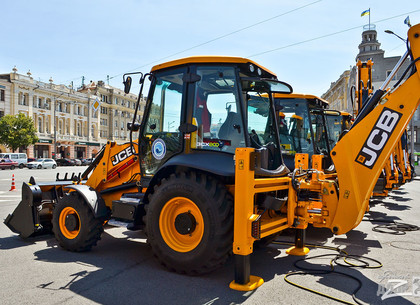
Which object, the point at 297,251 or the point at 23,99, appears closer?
the point at 297,251

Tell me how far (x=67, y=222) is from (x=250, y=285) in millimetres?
3187

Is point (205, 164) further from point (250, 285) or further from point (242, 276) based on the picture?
point (250, 285)

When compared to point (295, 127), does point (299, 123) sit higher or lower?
higher

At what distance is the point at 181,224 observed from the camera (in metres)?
4.54

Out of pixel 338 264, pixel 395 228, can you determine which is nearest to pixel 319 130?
pixel 395 228

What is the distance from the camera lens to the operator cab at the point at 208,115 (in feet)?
15.5

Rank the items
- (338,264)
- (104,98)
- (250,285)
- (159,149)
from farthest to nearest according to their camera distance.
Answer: (104,98), (159,149), (338,264), (250,285)

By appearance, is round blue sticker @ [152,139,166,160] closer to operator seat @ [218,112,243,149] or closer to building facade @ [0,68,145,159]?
operator seat @ [218,112,243,149]

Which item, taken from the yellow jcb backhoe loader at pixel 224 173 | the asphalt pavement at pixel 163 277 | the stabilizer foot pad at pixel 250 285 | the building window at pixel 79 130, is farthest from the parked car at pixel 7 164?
the stabilizer foot pad at pixel 250 285

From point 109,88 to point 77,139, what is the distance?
13.9m

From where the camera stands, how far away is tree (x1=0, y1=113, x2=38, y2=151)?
146 feet

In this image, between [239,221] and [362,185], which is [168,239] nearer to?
[239,221]

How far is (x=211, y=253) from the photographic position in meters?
4.25

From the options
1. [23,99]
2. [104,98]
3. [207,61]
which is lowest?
Result: [207,61]
